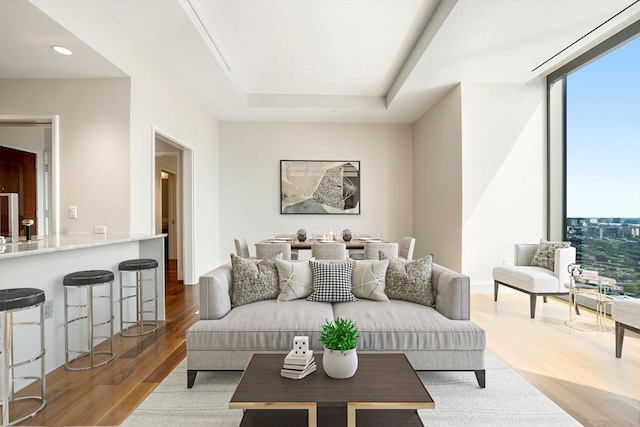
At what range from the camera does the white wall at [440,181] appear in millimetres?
5344

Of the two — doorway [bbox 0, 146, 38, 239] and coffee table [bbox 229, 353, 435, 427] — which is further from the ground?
doorway [bbox 0, 146, 38, 239]

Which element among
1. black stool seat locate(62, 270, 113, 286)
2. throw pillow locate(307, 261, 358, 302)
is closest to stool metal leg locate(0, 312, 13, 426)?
black stool seat locate(62, 270, 113, 286)

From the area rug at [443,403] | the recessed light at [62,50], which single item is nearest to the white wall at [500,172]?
the area rug at [443,403]

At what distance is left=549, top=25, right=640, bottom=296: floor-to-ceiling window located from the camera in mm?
4105

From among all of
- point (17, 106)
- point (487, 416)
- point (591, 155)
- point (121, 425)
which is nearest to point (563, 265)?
point (591, 155)

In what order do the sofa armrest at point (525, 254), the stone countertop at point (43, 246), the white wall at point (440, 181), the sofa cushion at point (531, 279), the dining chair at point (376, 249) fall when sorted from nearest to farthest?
1. the stone countertop at point (43, 246)
2. the sofa cushion at point (531, 279)
3. the dining chair at point (376, 249)
4. the sofa armrest at point (525, 254)
5. the white wall at point (440, 181)

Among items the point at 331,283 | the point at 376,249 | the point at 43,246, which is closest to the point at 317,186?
the point at 376,249

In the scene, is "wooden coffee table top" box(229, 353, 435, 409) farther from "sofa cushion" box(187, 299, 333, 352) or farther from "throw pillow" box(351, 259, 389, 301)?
"throw pillow" box(351, 259, 389, 301)

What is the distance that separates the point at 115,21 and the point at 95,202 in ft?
5.98

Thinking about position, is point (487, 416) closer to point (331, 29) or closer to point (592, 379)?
point (592, 379)

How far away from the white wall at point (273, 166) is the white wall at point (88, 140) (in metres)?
3.63

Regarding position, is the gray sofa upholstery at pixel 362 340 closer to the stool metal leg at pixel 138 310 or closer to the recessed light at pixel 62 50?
the stool metal leg at pixel 138 310

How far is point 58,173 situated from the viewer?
3.74 meters

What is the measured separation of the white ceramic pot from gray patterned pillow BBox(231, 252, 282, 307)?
127cm
